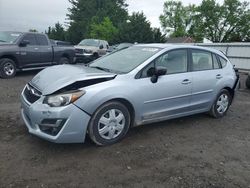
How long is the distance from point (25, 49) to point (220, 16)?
5908cm

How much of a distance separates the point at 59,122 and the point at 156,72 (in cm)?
183

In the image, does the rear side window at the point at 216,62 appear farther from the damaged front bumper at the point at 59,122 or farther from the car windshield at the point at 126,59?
the damaged front bumper at the point at 59,122

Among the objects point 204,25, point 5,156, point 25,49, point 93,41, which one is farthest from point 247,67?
point 204,25

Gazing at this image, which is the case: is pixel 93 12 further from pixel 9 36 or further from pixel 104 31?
pixel 9 36

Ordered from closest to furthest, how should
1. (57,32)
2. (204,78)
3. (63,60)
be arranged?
(204,78) → (63,60) → (57,32)

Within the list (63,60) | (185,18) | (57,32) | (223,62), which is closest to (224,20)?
(185,18)

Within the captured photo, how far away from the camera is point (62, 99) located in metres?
4.07

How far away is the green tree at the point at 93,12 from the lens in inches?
2176

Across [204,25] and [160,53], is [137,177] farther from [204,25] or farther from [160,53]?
[204,25]

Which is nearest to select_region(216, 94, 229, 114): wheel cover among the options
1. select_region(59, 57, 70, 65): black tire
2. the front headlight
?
the front headlight


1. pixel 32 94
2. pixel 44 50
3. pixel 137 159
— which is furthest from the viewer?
pixel 44 50

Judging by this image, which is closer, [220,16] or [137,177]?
[137,177]

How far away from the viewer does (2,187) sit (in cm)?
329

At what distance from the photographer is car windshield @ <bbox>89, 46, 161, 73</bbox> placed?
16.6 feet
